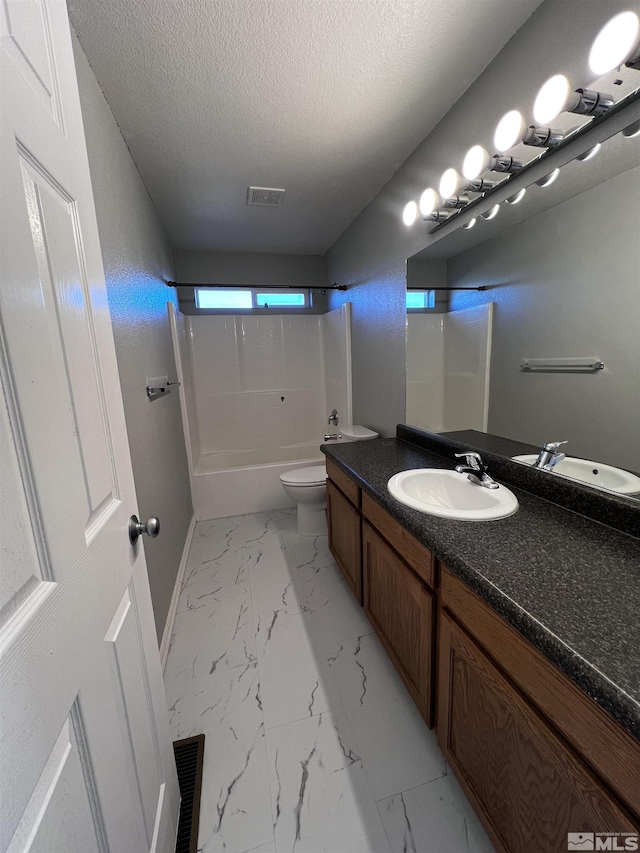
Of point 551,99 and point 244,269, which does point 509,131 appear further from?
point 244,269

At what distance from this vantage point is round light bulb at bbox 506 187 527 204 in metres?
1.25

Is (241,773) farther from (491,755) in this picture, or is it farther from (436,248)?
(436,248)

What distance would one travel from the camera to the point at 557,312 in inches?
46.1

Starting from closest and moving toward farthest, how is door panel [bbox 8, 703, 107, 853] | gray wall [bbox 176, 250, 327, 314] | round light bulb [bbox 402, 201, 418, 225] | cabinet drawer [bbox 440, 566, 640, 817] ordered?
door panel [bbox 8, 703, 107, 853] < cabinet drawer [bbox 440, 566, 640, 817] < round light bulb [bbox 402, 201, 418, 225] < gray wall [bbox 176, 250, 327, 314]

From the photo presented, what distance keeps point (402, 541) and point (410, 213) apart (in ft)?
5.51

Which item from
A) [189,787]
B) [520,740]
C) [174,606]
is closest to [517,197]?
[520,740]

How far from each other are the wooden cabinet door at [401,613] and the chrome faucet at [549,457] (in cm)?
62

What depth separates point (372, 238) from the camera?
7.80 ft

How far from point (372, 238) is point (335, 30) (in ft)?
4.19

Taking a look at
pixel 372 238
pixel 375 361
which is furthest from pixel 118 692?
pixel 372 238

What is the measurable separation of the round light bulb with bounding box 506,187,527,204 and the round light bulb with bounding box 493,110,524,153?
150 millimetres

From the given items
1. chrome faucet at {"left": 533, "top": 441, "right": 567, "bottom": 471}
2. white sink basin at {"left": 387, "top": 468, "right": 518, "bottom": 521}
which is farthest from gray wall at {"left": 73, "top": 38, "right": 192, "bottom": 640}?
chrome faucet at {"left": 533, "top": 441, "right": 567, "bottom": 471}

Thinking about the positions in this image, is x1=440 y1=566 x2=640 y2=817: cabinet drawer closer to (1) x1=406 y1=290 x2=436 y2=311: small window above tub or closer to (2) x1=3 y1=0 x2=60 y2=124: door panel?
(2) x1=3 y1=0 x2=60 y2=124: door panel

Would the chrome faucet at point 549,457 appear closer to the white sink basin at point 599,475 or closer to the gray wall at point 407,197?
the white sink basin at point 599,475
